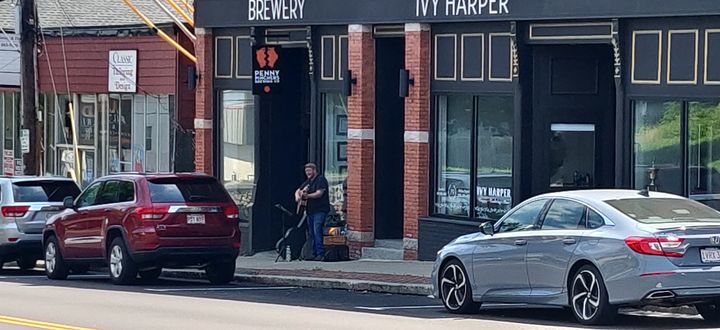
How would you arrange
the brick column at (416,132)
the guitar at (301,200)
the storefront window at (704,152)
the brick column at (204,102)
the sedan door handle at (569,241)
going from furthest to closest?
the brick column at (204,102), the guitar at (301,200), the brick column at (416,132), the storefront window at (704,152), the sedan door handle at (569,241)

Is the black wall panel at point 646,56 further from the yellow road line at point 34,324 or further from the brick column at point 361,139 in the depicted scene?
the yellow road line at point 34,324

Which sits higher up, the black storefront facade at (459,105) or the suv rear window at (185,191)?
the black storefront facade at (459,105)

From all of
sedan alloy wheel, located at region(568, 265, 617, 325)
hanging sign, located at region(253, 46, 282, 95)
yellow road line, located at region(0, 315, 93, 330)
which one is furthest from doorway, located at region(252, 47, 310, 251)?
sedan alloy wheel, located at region(568, 265, 617, 325)

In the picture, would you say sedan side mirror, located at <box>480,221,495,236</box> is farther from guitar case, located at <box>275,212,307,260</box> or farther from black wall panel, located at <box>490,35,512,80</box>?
guitar case, located at <box>275,212,307,260</box>

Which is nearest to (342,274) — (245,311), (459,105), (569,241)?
(459,105)

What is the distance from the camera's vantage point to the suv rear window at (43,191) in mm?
25047

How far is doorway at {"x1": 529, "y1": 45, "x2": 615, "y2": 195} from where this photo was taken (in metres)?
22.1

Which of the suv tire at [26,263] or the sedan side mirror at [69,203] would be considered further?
the suv tire at [26,263]

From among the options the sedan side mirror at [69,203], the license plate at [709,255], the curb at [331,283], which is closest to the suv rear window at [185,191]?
the curb at [331,283]

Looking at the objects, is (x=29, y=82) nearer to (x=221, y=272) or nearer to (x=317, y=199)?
(x=317, y=199)

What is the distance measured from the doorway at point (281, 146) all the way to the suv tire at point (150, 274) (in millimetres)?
4453

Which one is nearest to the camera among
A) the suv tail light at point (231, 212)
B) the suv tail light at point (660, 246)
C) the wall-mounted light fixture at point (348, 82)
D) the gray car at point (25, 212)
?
the suv tail light at point (660, 246)

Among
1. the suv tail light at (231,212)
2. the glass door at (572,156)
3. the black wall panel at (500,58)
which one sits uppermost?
the black wall panel at (500,58)

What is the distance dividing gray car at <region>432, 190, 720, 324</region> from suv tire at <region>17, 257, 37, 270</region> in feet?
37.1
